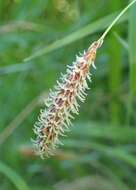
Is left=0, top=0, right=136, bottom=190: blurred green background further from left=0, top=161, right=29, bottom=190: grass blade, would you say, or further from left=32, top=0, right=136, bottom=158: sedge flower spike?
left=32, top=0, right=136, bottom=158: sedge flower spike

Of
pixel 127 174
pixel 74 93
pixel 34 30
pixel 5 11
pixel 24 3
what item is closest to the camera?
pixel 74 93

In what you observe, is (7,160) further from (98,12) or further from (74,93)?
(74,93)

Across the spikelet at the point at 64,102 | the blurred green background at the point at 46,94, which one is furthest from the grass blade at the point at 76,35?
the spikelet at the point at 64,102

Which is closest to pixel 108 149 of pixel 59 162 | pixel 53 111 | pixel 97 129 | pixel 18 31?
pixel 97 129

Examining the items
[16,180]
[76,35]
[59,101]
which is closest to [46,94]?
[16,180]

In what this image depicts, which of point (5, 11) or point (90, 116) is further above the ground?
point (90, 116)

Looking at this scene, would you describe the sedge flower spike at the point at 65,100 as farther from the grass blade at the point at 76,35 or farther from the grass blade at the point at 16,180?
the grass blade at the point at 16,180

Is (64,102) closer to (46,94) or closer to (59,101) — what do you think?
(59,101)

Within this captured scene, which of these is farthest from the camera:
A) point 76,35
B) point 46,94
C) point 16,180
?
point 46,94
